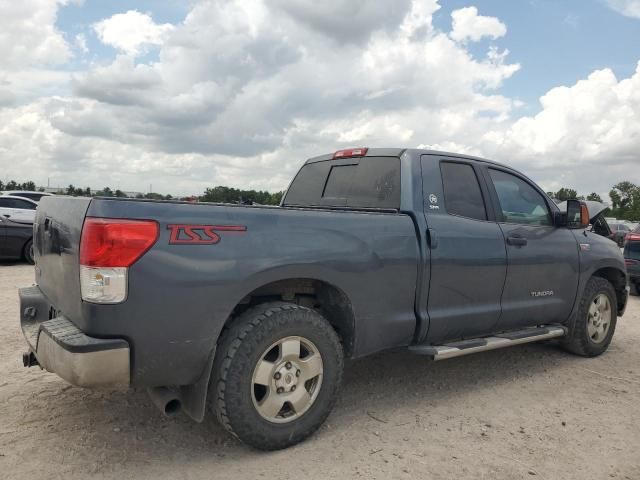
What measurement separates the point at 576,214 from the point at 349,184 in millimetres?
2205

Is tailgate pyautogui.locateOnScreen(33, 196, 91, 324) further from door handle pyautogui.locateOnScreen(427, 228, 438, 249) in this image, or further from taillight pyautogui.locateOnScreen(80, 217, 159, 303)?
door handle pyautogui.locateOnScreen(427, 228, 438, 249)

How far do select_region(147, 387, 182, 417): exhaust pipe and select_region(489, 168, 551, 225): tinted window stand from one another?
302 cm

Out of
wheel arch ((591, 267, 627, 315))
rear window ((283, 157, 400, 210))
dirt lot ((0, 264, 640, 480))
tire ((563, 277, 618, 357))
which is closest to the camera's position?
dirt lot ((0, 264, 640, 480))

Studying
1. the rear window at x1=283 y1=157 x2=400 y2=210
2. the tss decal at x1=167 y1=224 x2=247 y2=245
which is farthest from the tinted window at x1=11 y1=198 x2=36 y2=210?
the tss decal at x1=167 y1=224 x2=247 y2=245

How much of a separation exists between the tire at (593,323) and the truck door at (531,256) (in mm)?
265

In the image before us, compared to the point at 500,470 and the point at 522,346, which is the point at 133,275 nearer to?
the point at 500,470

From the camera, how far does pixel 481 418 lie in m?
3.77

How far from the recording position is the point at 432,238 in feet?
12.5

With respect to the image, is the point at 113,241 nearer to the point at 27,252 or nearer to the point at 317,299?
the point at 317,299

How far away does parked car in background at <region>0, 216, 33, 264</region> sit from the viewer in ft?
36.9

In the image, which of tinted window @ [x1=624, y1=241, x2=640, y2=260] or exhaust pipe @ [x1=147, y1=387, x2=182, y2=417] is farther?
tinted window @ [x1=624, y1=241, x2=640, y2=260]

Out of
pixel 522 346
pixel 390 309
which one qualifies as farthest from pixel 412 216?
pixel 522 346

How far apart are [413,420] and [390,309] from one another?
2.61 feet

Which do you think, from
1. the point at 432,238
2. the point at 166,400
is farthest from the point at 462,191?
the point at 166,400
